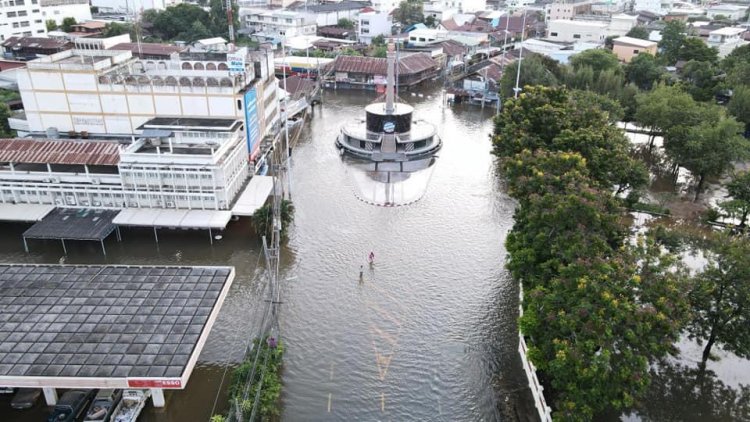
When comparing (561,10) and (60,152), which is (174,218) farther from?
(561,10)

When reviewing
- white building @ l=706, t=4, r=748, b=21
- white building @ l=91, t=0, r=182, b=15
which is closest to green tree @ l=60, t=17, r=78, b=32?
white building @ l=91, t=0, r=182, b=15

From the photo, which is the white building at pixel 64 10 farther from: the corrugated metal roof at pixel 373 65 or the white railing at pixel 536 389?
the white railing at pixel 536 389

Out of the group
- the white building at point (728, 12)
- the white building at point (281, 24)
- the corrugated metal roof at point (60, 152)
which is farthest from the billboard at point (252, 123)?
the white building at point (728, 12)

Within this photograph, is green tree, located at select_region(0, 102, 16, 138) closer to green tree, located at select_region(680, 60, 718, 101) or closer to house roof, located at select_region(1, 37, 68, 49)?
house roof, located at select_region(1, 37, 68, 49)

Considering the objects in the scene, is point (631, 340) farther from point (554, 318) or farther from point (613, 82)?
point (613, 82)

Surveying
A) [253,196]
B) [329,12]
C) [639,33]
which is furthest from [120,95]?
[639,33]

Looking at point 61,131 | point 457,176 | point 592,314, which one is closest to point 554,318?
point 592,314
